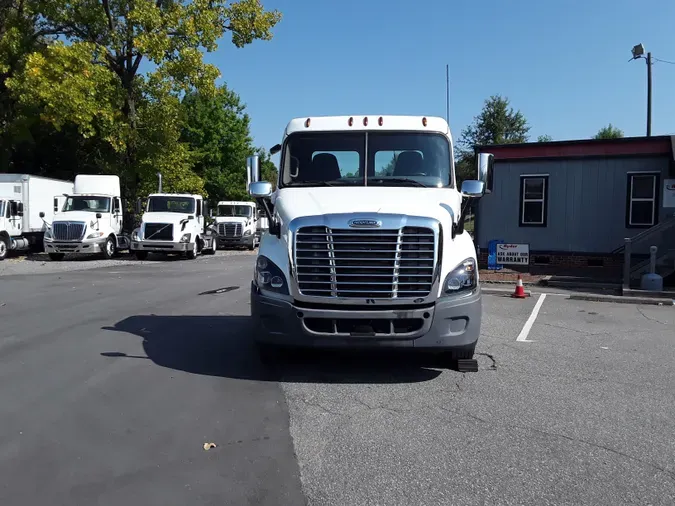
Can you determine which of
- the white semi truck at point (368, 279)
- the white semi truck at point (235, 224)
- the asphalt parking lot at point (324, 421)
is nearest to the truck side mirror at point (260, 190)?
the white semi truck at point (368, 279)

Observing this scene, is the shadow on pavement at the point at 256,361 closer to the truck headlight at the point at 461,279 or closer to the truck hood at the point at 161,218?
the truck headlight at the point at 461,279

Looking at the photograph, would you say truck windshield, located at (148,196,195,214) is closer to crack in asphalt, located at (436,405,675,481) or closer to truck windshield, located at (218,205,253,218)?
truck windshield, located at (218,205,253,218)

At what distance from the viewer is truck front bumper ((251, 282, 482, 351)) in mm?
5605

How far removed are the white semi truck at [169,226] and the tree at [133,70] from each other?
634cm

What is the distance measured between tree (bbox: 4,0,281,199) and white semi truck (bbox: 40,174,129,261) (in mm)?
4286

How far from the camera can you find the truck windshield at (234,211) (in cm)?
3322

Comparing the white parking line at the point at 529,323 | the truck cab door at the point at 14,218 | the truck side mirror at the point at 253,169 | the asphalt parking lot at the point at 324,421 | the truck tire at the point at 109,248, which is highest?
the truck side mirror at the point at 253,169

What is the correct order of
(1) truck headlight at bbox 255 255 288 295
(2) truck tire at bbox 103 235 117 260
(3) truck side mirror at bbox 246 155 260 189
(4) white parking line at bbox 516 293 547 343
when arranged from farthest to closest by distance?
(2) truck tire at bbox 103 235 117 260 → (4) white parking line at bbox 516 293 547 343 → (3) truck side mirror at bbox 246 155 260 189 → (1) truck headlight at bbox 255 255 288 295

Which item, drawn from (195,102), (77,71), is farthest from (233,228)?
(195,102)

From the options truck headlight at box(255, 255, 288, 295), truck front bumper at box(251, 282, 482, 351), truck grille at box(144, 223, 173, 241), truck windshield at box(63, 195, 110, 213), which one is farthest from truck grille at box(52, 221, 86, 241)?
truck front bumper at box(251, 282, 482, 351)

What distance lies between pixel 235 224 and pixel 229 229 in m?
0.44

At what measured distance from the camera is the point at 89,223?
22891mm

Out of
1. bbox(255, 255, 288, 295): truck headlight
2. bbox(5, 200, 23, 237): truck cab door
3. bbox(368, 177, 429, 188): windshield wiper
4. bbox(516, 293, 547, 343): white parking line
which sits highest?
bbox(368, 177, 429, 188): windshield wiper

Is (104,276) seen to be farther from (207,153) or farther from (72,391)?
(207,153)
